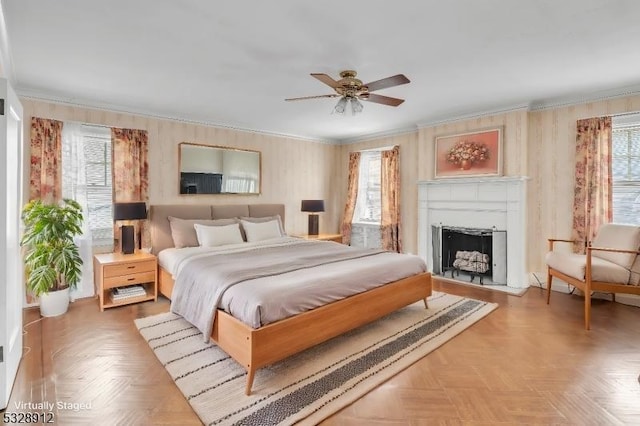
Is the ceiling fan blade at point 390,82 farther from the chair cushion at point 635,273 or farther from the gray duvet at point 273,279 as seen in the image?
the chair cushion at point 635,273

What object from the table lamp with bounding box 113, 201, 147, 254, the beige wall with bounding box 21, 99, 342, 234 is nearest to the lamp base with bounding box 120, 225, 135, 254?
the table lamp with bounding box 113, 201, 147, 254

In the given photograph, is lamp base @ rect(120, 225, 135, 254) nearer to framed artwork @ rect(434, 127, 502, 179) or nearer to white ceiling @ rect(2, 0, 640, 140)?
white ceiling @ rect(2, 0, 640, 140)

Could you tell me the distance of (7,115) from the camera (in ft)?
→ 6.59

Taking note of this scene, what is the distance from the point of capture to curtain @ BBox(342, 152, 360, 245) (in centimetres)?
654

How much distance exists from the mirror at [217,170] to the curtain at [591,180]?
4730 millimetres

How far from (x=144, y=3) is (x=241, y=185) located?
356 cm

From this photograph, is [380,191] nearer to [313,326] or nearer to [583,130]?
[583,130]

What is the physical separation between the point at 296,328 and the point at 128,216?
291 cm

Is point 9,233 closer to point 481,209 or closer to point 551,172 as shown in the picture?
point 481,209

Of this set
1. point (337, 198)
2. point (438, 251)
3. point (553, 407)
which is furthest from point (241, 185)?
point (553, 407)

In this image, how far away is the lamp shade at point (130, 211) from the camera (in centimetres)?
396

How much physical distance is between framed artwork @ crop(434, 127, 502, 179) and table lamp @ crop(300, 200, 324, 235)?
214 centimetres

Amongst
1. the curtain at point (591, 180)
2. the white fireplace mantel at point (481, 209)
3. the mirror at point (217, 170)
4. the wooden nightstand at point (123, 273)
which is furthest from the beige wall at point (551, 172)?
the wooden nightstand at point (123, 273)

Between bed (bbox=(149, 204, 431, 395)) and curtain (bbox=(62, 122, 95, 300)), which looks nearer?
bed (bbox=(149, 204, 431, 395))
